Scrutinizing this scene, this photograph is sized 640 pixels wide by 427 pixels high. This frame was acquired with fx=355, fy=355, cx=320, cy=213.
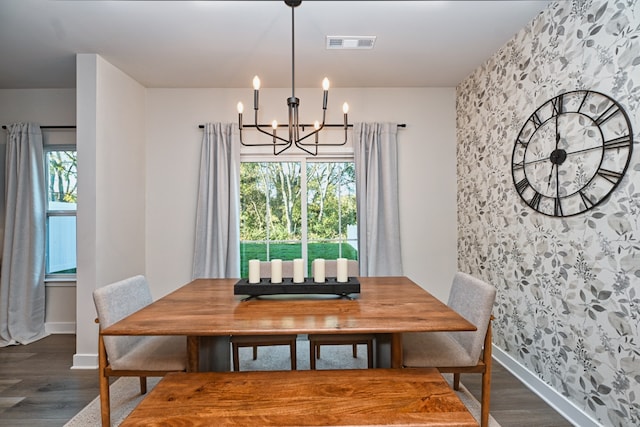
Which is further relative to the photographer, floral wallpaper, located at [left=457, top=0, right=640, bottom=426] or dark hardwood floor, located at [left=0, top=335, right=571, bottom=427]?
dark hardwood floor, located at [left=0, top=335, right=571, bottom=427]

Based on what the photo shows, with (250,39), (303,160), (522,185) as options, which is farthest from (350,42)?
(522,185)

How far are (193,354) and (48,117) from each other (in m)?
3.43

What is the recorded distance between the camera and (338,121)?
371 cm

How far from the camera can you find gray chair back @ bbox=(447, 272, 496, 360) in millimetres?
1845

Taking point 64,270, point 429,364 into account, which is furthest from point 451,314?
point 64,270

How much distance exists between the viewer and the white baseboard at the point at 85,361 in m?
2.89

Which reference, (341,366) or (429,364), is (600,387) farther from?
(341,366)

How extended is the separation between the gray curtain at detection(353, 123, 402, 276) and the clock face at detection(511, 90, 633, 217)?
124 cm

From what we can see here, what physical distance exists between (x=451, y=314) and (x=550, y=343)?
1.09 m

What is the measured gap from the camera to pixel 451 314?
5.61 feet

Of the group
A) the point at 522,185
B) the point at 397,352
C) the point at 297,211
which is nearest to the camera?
the point at 397,352

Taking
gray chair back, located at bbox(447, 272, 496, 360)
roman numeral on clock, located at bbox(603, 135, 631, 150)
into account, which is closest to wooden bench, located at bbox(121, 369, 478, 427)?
gray chair back, located at bbox(447, 272, 496, 360)

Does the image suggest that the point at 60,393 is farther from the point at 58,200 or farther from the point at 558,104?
the point at 558,104

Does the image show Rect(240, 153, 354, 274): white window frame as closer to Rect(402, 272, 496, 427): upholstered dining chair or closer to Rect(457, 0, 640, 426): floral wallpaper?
Rect(457, 0, 640, 426): floral wallpaper
